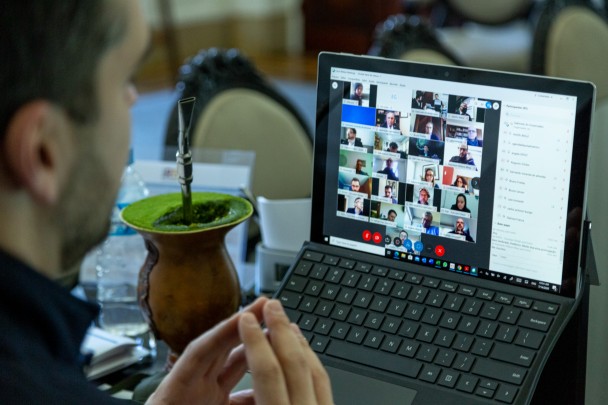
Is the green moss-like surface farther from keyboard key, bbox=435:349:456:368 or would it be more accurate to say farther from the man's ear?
the man's ear

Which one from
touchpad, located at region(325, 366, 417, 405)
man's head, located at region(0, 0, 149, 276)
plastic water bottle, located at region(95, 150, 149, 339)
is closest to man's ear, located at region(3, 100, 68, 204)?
man's head, located at region(0, 0, 149, 276)

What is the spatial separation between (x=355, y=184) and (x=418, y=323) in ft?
0.64

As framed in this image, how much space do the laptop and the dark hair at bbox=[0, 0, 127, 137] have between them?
1.68 ft

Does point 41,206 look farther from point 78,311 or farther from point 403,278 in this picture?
point 403,278

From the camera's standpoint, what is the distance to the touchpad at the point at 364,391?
39.9 inches

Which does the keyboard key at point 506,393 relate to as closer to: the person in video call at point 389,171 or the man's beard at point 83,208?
the person in video call at point 389,171

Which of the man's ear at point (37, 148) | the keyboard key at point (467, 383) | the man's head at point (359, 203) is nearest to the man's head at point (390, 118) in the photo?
the man's head at point (359, 203)

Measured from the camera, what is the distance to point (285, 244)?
4.52ft

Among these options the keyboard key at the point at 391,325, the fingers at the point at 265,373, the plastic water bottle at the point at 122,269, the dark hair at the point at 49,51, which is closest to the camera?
the dark hair at the point at 49,51

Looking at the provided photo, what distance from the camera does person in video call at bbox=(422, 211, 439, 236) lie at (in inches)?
43.6

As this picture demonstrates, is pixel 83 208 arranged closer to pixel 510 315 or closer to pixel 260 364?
pixel 260 364

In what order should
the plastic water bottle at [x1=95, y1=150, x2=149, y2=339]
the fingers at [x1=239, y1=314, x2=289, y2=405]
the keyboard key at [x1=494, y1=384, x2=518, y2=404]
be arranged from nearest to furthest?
1. the fingers at [x1=239, y1=314, x2=289, y2=405]
2. the keyboard key at [x1=494, y1=384, x2=518, y2=404]
3. the plastic water bottle at [x1=95, y1=150, x2=149, y2=339]

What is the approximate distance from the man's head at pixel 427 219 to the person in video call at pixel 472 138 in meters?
0.10

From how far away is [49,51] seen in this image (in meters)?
0.64
